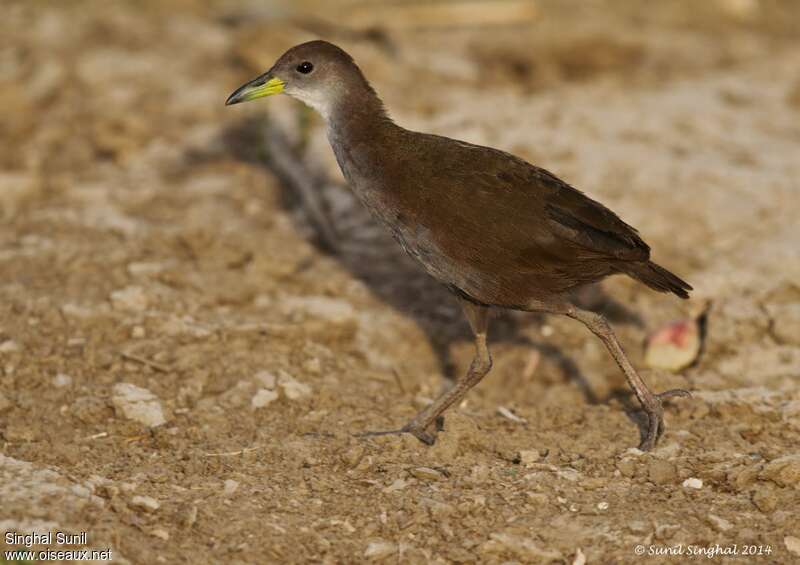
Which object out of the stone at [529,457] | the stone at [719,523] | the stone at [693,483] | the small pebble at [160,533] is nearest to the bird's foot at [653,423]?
the stone at [693,483]

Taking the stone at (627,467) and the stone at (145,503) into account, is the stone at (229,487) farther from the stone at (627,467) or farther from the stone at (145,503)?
the stone at (627,467)

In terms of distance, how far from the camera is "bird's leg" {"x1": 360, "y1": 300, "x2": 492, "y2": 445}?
4711 millimetres

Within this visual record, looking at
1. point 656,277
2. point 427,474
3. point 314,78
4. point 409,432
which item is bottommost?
point 427,474

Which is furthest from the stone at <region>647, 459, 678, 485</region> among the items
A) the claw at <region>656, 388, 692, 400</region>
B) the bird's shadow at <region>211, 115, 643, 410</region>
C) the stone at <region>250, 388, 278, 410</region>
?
the stone at <region>250, 388, 278, 410</region>

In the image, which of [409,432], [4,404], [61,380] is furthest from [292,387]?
[4,404]

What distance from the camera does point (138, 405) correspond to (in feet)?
15.3

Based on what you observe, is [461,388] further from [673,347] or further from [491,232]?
[673,347]

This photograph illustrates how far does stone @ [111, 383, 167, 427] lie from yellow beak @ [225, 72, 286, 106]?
1558 mm

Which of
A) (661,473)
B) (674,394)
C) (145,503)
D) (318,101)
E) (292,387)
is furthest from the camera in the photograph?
(318,101)

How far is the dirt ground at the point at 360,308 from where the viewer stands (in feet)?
13.1

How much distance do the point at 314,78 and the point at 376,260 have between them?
1.39 meters

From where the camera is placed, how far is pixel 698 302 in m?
5.79

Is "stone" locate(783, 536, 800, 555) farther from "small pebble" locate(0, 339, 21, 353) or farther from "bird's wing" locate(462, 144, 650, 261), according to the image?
"small pebble" locate(0, 339, 21, 353)

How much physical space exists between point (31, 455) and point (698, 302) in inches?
139
